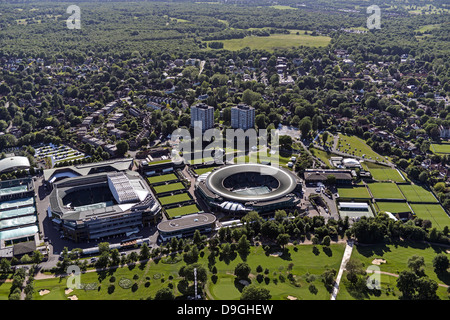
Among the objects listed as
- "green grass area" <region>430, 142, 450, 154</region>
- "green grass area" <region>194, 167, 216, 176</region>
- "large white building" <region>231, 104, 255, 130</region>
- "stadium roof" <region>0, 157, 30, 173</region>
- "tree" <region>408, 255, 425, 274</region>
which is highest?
"large white building" <region>231, 104, 255, 130</region>

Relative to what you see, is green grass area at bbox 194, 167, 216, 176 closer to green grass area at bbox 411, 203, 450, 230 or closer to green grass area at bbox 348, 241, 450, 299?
green grass area at bbox 348, 241, 450, 299

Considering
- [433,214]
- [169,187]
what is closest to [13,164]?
[169,187]

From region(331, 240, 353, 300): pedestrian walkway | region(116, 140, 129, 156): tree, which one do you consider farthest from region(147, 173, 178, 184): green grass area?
region(331, 240, 353, 300): pedestrian walkway

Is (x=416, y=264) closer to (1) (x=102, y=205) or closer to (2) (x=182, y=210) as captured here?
(2) (x=182, y=210)
